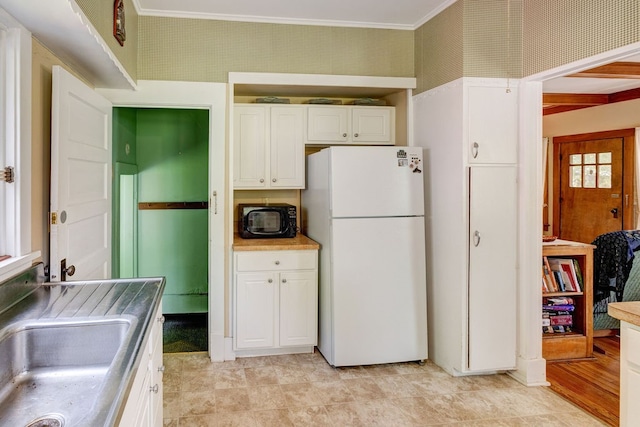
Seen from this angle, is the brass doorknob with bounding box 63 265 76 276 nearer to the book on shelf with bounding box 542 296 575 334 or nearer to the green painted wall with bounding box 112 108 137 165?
the green painted wall with bounding box 112 108 137 165

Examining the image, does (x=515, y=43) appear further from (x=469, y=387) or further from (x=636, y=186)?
(x=636, y=186)

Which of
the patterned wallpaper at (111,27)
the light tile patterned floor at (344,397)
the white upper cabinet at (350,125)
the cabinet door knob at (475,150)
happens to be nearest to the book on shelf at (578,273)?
the light tile patterned floor at (344,397)

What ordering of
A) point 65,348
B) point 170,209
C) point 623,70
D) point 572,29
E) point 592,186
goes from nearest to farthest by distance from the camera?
point 65,348
point 572,29
point 623,70
point 170,209
point 592,186

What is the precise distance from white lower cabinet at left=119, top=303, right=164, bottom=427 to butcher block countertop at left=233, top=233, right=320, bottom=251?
1.35m

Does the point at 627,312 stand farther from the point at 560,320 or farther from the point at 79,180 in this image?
the point at 79,180

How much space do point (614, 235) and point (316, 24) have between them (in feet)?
9.36

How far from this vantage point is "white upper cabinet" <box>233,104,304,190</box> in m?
3.56

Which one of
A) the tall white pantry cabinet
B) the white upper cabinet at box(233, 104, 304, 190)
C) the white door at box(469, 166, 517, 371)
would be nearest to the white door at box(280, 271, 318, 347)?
the white upper cabinet at box(233, 104, 304, 190)

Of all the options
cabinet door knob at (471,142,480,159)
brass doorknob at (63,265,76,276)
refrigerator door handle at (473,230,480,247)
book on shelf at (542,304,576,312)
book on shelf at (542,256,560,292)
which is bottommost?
book on shelf at (542,304,576,312)

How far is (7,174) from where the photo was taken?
1872 millimetres

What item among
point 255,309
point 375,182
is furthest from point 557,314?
point 255,309

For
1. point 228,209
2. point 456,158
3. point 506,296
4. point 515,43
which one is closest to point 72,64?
point 228,209

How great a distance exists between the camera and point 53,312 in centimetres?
167

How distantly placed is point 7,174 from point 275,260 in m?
1.84
